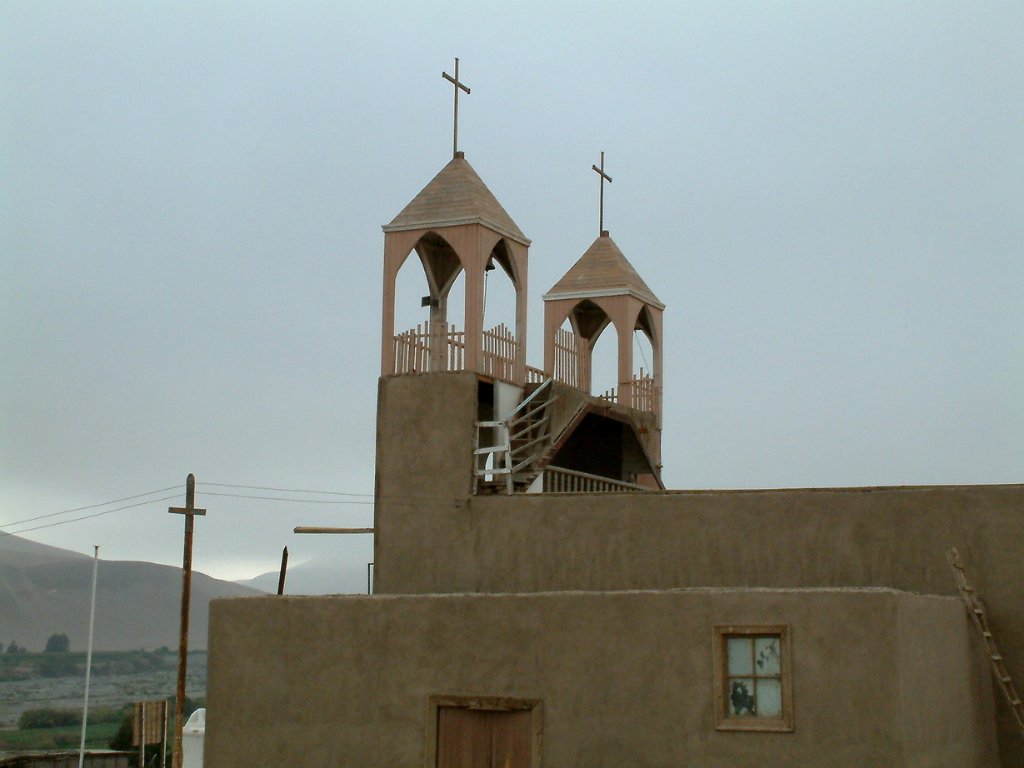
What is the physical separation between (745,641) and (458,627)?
12.4ft

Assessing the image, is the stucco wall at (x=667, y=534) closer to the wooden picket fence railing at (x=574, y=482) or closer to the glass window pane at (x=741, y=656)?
the wooden picket fence railing at (x=574, y=482)

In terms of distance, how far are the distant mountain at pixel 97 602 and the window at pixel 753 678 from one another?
460ft

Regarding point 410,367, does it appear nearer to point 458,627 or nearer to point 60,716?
point 458,627

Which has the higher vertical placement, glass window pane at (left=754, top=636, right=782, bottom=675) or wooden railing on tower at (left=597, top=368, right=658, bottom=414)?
wooden railing on tower at (left=597, top=368, right=658, bottom=414)

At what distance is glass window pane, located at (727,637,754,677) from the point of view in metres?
18.8

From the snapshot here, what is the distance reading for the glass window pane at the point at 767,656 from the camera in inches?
733

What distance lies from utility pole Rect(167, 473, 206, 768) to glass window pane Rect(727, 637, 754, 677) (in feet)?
58.0

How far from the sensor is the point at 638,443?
1152 inches

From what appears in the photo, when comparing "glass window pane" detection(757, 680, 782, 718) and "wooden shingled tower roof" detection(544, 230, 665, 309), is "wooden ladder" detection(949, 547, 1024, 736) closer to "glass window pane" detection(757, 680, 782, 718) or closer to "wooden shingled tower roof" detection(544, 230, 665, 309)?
"glass window pane" detection(757, 680, 782, 718)

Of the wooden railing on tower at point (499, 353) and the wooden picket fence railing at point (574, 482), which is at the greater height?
the wooden railing on tower at point (499, 353)

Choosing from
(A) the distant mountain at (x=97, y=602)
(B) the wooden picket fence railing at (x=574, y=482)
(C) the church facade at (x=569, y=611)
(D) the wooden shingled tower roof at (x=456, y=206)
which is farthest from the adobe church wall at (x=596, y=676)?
(A) the distant mountain at (x=97, y=602)

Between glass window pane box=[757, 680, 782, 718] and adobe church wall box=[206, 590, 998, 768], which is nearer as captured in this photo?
adobe church wall box=[206, 590, 998, 768]

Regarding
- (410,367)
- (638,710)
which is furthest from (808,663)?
(410,367)

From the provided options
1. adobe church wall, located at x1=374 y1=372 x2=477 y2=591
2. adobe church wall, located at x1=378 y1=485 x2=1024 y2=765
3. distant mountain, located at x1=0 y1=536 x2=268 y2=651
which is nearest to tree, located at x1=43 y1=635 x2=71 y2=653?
distant mountain, located at x1=0 y1=536 x2=268 y2=651
